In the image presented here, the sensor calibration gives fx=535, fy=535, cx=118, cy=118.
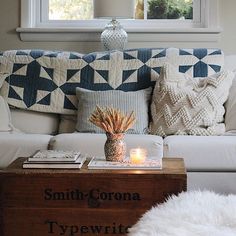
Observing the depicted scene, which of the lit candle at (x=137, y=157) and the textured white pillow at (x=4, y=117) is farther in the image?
the textured white pillow at (x=4, y=117)

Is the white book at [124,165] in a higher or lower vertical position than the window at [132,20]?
lower

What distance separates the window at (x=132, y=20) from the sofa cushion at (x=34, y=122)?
76 centimetres

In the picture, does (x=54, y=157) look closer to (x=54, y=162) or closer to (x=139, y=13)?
(x=54, y=162)

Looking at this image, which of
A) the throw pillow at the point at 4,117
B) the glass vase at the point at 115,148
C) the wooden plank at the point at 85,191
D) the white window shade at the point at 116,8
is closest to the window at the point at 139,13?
the white window shade at the point at 116,8

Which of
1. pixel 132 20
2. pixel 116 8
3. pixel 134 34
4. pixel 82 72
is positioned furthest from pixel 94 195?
pixel 132 20

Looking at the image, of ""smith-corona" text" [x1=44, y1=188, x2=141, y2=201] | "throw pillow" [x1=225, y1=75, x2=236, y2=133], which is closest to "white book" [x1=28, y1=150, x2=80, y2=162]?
""smith-corona" text" [x1=44, y1=188, x2=141, y2=201]

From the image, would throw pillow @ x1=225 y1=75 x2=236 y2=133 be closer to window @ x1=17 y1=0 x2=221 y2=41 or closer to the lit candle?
window @ x1=17 y1=0 x2=221 y2=41

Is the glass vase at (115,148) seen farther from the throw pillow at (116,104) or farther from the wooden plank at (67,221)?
the throw pillow at (116,104)

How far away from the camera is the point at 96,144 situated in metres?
2.59

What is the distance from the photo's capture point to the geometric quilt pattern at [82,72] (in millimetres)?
3191

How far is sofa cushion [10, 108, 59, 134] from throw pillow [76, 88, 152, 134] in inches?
8.9

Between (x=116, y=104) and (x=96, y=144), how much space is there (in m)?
0.50

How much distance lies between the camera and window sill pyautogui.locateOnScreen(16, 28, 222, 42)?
145 inches

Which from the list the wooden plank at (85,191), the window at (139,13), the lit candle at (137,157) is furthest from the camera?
the window at (139,13)
